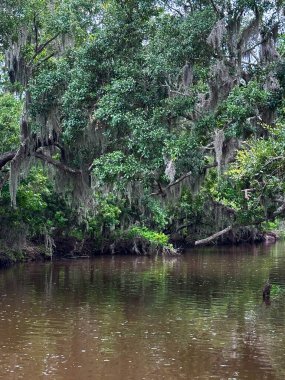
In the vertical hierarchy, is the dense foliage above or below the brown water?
above

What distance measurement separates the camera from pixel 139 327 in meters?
12.6

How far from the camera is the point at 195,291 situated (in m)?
17.8

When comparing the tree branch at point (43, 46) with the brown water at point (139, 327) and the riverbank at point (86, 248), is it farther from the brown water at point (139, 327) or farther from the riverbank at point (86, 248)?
the riverbank at point (86, 248)

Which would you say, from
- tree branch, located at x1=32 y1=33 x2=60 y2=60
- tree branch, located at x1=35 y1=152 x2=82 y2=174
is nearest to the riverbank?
tree branch, located at x1=35 y1=152 x2=82 y2=174

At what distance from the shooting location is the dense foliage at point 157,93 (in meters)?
14.0

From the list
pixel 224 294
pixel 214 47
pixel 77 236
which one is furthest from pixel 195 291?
pixel 77 236

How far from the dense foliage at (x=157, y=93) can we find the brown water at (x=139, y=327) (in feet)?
9.01

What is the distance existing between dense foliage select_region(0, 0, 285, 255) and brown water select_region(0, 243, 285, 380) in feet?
9.01

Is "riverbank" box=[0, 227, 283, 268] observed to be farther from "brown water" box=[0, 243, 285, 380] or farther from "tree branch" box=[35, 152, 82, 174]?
"tree branch" box=[35, 152, 82, 174]

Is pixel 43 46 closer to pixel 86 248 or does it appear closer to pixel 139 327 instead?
pixel 139 327

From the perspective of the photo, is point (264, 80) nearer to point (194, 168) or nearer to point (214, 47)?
point (214, 47)

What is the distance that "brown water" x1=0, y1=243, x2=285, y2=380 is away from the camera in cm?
972

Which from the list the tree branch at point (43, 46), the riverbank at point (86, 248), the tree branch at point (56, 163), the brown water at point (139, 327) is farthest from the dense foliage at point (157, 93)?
the riverbank at point (86, 248)

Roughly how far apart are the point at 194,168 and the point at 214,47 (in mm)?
2869
